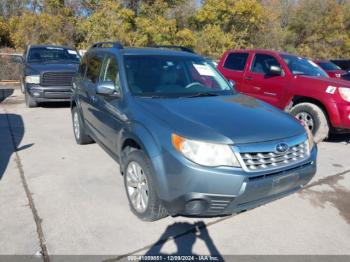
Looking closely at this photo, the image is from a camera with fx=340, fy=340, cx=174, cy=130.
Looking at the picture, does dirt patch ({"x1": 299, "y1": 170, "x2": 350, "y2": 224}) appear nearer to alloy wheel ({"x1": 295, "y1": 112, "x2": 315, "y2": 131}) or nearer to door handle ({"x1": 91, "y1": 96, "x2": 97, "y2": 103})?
alloy wheel ({"x1": 295, "y1": 112, "x2": 315, "y2": 131})

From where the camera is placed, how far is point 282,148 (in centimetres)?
300

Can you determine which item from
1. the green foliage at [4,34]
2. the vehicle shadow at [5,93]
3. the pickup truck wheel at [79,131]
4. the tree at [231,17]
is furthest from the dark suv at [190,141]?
the green foliage at [4,34]

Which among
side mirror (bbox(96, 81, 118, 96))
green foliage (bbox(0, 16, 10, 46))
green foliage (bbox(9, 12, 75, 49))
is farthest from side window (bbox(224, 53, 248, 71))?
green foliage (bbox(0, 16, 10, 46))

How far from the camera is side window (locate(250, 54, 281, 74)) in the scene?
23.4 feet

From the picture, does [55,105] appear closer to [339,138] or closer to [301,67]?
[301,67]

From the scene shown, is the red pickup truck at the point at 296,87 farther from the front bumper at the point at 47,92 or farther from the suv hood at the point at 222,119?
the front bumper at the point at 47,92

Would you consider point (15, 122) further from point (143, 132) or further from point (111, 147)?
point (143, 132)

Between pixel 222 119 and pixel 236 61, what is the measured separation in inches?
198

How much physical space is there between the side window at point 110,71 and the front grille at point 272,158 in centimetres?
172

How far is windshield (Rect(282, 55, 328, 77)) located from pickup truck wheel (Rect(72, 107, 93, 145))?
413cm

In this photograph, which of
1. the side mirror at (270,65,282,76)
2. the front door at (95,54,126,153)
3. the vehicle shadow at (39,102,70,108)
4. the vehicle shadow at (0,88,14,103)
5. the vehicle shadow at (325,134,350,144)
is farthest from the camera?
the vehicle shadow at (0,88,14,103)

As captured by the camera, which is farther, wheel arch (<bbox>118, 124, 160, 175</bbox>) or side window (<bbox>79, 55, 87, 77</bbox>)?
side window (<bbox>79, 55, 87, 77</bbox>)

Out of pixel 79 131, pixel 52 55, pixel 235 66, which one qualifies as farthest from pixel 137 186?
pixel 52 55

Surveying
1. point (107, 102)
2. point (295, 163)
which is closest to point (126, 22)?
point (107, 102)
